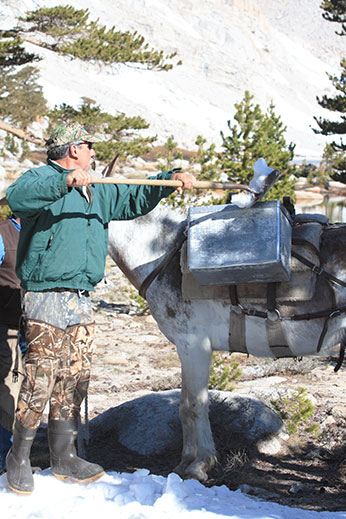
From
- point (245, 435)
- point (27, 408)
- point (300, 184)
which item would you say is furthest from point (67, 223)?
point (300, 184)

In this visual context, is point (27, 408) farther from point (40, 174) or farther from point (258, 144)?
point (258, 144)

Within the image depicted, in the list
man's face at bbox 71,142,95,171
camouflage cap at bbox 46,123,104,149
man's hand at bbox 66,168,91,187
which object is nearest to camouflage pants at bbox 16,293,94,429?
man's hand at bbox 66,168,91,187

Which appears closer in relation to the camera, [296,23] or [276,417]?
[276,417]

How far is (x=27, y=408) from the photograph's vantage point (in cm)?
349

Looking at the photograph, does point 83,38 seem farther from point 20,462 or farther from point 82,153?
point 20,462

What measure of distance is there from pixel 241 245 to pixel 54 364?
142 cm

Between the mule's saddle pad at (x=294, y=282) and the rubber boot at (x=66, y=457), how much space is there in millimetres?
1252

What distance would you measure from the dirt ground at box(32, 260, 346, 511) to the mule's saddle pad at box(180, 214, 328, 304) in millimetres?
653

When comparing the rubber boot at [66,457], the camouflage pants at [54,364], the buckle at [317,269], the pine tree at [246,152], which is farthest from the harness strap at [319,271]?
the pine tree at [246,152]

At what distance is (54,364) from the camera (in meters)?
3.53

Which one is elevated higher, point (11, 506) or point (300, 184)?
point (11, 506)

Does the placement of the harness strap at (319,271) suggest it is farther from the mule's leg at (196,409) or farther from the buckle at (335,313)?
the mule's leg at (196,409)

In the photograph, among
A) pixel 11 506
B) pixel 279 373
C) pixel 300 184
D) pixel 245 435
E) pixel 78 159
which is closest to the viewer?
pixel 11 506

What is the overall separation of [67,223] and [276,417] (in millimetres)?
2847
